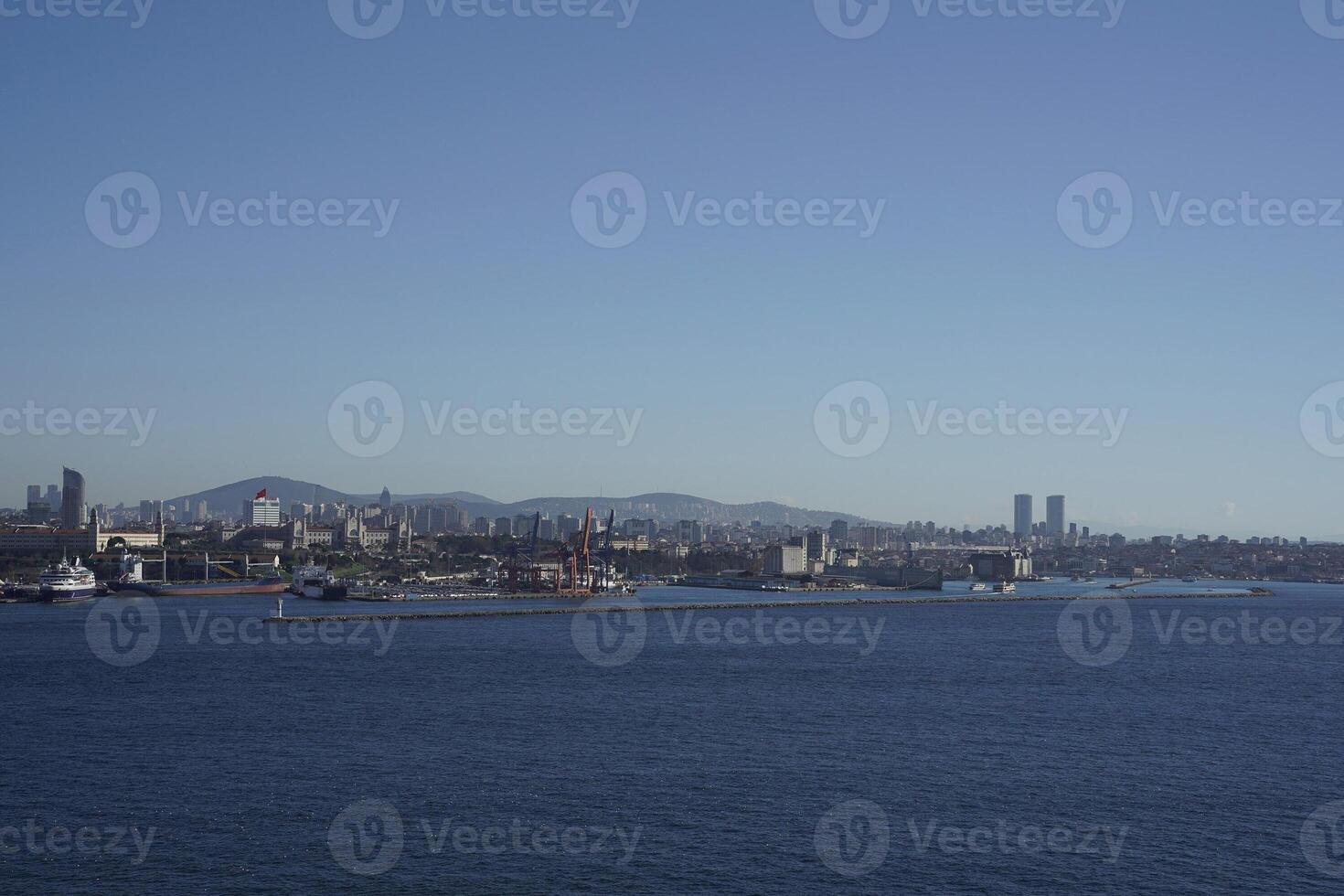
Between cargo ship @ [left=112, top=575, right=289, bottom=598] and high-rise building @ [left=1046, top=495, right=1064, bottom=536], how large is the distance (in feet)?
455

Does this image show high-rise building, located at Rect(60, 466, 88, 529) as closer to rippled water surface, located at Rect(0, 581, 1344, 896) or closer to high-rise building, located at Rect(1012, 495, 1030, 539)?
rippled water surface, located at Rect(0, 581, 1344, 896)

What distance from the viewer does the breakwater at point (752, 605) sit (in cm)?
3712

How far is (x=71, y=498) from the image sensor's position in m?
88.1

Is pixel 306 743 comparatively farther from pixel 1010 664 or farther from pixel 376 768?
pixel 1010 664

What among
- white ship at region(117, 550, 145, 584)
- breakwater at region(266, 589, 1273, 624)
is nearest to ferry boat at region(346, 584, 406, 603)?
breakwater at region(266, 589, 1273, 624)

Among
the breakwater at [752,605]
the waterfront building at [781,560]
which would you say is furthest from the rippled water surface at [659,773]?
the waterfront building at [781,560]

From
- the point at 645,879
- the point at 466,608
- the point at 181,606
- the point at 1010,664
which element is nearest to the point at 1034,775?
the point at 645,879

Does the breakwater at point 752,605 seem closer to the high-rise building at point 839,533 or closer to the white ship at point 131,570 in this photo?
the white ship at point 131,570

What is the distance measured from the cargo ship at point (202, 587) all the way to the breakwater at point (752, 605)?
1592cm

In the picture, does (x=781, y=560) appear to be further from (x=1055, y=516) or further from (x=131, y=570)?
(x=1055, y=516)

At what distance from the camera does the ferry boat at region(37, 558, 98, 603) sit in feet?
146

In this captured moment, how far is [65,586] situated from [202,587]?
8.01 m

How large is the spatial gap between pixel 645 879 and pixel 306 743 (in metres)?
6.63

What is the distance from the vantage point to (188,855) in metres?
10.6
